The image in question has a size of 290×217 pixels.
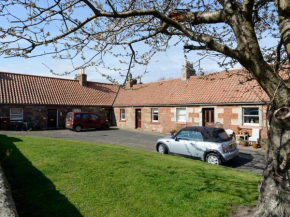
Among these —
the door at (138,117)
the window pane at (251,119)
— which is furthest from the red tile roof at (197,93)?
the window pane at (251,119)

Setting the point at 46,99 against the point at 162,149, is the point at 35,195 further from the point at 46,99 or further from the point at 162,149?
the point at 46,99

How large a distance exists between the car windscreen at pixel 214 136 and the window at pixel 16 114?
20326mm

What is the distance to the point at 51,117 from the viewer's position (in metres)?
25.3

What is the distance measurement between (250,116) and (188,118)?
5469 millimetres

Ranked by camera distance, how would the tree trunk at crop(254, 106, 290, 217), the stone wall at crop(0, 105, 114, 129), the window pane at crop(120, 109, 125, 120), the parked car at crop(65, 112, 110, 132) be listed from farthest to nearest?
the window pane at crop(120, 109, 125, 120)
the parked car at crop(65, 112, 110, 132)
the stone wall at crop(0, 105, 114, 129)
the tree trunk at crop(254, 106, 290, 217)

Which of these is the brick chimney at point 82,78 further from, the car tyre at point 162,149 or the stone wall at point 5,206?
the stone wall at point 5,206

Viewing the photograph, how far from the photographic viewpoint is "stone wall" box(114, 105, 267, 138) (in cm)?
1630

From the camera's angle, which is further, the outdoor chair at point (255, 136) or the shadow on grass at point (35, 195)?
the outdoor chair at point (255, 136)

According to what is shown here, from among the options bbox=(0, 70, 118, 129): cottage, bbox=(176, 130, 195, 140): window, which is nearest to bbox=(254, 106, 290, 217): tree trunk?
bbox=(176, 130, 195, 140): window

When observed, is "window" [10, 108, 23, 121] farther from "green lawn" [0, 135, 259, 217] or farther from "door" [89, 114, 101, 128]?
"green lawn" [0, 135, 259, 217]

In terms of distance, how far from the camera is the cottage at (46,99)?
2295 cm

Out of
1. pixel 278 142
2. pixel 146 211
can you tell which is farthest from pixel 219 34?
pixel 146 211

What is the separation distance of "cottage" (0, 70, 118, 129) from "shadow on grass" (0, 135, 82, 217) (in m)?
18.2

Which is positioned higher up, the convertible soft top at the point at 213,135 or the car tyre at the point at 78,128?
the convertible soft top at the point at 213,135
